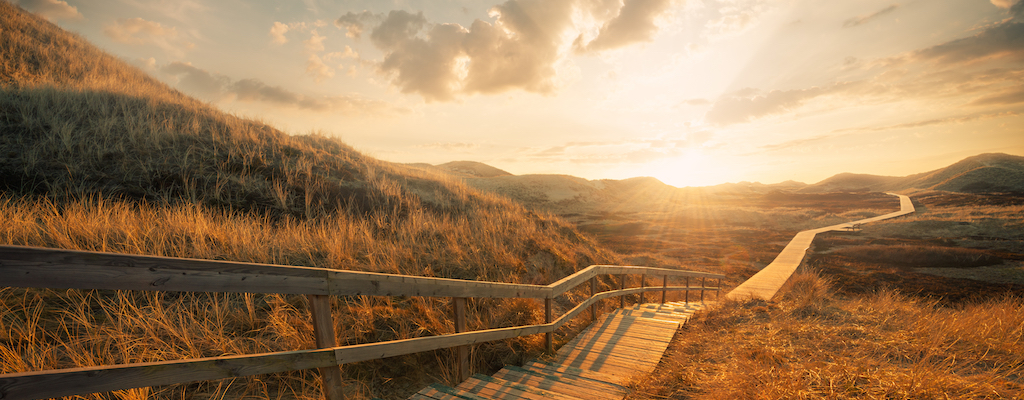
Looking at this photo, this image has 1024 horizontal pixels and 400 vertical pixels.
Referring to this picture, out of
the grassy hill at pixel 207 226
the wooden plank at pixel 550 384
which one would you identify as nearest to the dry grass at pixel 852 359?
the wooden plank at pixel 550 384

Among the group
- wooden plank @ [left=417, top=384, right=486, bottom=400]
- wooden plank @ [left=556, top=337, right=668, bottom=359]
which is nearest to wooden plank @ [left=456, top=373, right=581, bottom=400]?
wooden plank @ [left=417, top=384, right=486, bottom=400]

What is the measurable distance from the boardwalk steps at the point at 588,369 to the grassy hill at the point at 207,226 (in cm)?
54

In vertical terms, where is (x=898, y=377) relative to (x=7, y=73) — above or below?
below

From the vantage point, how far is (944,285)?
17.0 meters

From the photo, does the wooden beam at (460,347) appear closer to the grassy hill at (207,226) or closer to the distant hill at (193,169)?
the grassy hill at (207,226)

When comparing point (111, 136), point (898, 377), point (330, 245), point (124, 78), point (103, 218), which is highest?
point (124, 78)

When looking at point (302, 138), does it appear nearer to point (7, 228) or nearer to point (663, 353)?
point (7, 228)

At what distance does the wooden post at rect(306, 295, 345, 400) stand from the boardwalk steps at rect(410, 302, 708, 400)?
866mm

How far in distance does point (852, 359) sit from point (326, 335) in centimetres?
508

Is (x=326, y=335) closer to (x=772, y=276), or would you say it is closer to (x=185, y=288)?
(x=185, y=288)

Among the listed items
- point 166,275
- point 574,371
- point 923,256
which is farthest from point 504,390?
point 923,256

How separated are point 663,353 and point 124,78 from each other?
2176 cm

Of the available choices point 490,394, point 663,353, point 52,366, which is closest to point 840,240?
point 663,353

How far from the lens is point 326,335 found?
269cm
